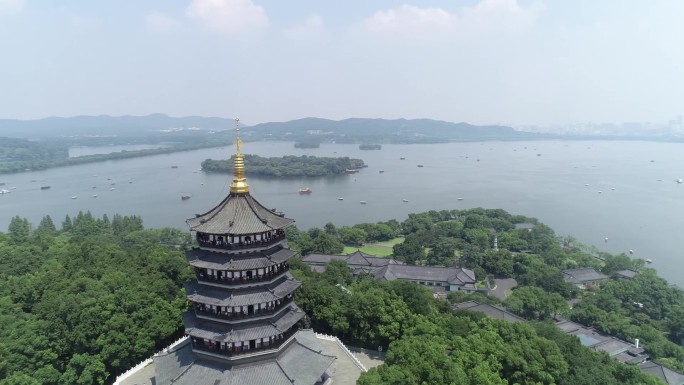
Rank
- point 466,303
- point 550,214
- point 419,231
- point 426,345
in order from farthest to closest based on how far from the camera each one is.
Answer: point 550,214
point 419,231
point 466,303
point 426,345

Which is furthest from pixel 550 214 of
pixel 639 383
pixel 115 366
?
pixel 115 366

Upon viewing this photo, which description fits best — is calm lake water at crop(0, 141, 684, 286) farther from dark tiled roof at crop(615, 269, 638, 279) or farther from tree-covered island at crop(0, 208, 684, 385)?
tree-covered island at crop(0, 208, 684, 385)

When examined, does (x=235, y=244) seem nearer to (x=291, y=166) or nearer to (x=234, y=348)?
(x=234, y=348)

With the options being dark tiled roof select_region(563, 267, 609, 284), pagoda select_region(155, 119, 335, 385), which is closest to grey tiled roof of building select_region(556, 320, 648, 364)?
dark tiled roof select_region(563, 267, 609, 284)

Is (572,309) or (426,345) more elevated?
(426,345)

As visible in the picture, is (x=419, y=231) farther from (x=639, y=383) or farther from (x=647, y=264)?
(x=639, y=383)

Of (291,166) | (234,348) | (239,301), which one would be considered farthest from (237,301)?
(291,166)
